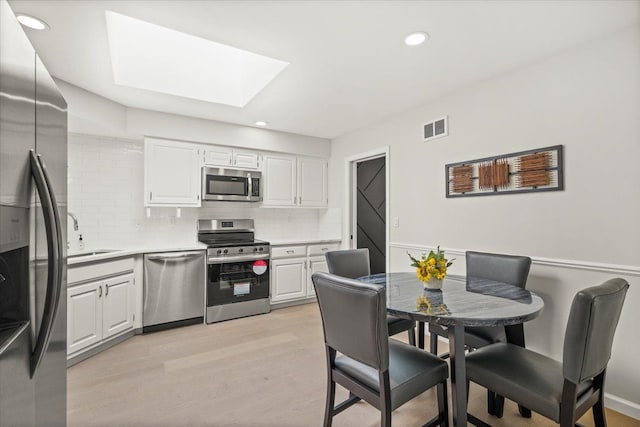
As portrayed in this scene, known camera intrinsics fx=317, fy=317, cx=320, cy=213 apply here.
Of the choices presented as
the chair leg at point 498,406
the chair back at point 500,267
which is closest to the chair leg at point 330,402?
the chair leg at point 498,406

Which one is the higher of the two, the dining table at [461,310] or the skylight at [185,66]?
the skylight at [185,66]

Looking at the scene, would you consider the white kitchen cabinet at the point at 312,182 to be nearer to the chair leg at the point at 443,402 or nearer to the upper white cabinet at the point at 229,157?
the upper white cabinet at the point at 229,157

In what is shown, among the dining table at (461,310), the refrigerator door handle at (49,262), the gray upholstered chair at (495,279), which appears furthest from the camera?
the gray upholstered chair at (495,279)

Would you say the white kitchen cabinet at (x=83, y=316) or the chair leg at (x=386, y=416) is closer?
the chair leg at (x=386, y=416)

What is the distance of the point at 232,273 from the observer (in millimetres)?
3918

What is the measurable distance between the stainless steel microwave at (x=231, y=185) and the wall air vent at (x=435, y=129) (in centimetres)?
221

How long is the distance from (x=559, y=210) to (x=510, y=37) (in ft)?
4.17

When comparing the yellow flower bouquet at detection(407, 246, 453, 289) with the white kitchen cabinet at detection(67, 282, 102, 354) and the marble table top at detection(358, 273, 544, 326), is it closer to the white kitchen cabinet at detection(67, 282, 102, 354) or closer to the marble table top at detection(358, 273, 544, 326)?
the marble table top at detection(358, 273, 544, 326)

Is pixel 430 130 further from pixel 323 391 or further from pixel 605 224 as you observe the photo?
pixel 323 391

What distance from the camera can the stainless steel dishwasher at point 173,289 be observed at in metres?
3.46

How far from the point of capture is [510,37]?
2.15 metres

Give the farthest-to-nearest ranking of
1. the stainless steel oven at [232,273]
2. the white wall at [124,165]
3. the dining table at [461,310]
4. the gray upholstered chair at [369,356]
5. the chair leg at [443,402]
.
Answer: the stainless steel oven at [232,273] < the white wall at [124,165] < the chair leg at [443,402] < the dining table at [461,310] < the gray upholstered chair at [369,356]

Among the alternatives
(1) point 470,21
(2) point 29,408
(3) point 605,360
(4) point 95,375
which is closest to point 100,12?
(2) point 29,408

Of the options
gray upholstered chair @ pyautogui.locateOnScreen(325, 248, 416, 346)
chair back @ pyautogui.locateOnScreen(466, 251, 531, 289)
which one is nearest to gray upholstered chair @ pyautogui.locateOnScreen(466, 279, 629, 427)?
chair back @ pyautogui.locateOnScreen(466, 251, 531, 289)
